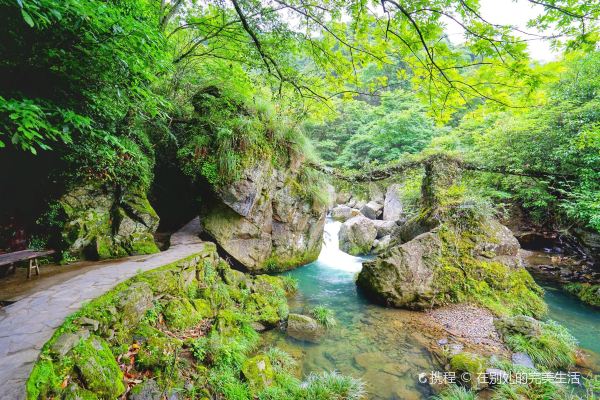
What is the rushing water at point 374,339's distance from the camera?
14.3ft

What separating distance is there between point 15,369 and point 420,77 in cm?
445

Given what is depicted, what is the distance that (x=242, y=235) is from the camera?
7.82 metres

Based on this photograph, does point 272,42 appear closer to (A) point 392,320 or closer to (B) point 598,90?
(A) point 392,320

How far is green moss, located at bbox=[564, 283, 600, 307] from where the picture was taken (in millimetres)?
7467

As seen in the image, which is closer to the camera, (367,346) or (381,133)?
(367,346)

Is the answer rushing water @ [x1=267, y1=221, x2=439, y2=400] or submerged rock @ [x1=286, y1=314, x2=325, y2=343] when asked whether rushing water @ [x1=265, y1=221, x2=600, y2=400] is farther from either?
submerged rock @ [x1=286, y1=314, x2=325, y2=343]

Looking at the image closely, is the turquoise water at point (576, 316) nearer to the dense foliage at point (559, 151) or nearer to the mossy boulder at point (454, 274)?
the mossy boulder at point (454, 274)

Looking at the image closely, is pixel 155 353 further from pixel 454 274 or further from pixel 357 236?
pixel 357 236

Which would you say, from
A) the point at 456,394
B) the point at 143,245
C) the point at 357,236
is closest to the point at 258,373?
the point at 456,394

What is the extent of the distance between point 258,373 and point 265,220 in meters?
4.96

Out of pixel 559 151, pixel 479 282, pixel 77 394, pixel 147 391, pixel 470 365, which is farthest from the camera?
pixel 559 151

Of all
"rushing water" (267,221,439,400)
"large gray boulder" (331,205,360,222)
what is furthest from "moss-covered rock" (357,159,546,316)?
"large gray boulder" (331,205,360,222)

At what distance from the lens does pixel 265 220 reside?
8.34 metres

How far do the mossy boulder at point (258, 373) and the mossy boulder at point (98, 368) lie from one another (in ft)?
5.04
